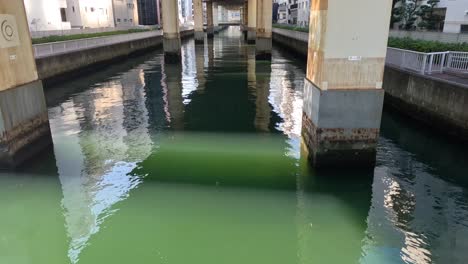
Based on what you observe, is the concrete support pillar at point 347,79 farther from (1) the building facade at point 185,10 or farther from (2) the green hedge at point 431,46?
(1) the building facade at point 185,10

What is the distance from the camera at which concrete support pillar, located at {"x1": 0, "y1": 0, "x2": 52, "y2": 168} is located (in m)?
9.65

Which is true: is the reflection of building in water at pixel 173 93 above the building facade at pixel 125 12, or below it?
below

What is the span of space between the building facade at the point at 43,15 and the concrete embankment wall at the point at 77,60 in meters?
11.6

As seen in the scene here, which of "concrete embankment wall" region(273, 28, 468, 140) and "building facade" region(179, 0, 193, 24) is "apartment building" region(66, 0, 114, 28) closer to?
"concrete embankment wall" region(273, 28, 468, 140)

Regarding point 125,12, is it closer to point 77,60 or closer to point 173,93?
point 77,60

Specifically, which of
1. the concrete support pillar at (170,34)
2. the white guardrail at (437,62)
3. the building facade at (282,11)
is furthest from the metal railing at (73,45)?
the building facade at (282,11)

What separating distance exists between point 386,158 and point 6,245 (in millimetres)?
10346

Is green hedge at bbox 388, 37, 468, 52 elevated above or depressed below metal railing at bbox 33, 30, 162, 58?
above

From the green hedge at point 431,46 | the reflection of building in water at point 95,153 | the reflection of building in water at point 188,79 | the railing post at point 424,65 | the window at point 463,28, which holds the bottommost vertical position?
the reflection of building in water at point 95,153

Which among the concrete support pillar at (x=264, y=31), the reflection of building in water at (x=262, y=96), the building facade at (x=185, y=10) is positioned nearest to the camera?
the reflection of building in water at (x=262, y=96)

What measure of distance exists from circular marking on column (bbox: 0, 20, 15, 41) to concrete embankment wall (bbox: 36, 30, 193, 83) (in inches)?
477

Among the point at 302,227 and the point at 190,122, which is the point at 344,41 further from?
the point at 190,122

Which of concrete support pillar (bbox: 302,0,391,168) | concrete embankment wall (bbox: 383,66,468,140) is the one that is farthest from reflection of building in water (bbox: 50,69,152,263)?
concrete embankment wall (bbox: 383,66,468,140)

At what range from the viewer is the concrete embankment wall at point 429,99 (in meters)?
11.6
